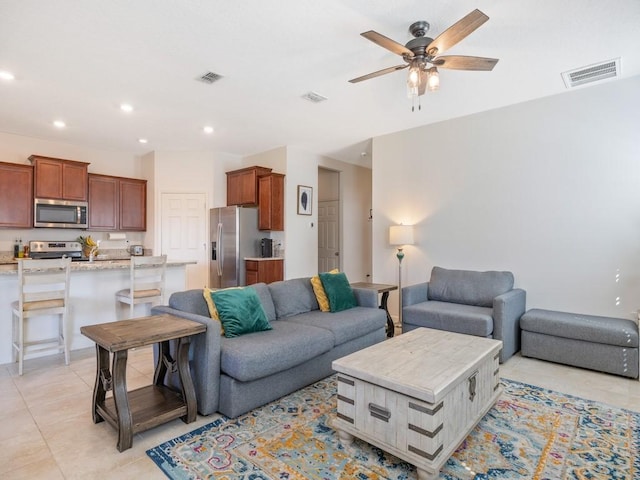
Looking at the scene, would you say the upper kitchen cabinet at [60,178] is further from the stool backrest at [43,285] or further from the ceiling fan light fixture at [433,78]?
the ceiling fan light fixture at [433,78]

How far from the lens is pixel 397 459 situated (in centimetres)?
195

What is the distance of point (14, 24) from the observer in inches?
102

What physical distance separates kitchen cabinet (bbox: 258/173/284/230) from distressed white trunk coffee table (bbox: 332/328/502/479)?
395cm

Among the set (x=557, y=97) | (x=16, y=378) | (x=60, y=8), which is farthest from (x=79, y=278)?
(x=557, y=97)

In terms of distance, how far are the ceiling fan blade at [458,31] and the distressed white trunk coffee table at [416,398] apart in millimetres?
2086

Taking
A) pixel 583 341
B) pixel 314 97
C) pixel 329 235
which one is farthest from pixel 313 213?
pixel 583 341

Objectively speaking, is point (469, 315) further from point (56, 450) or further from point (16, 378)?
point (16, 378)


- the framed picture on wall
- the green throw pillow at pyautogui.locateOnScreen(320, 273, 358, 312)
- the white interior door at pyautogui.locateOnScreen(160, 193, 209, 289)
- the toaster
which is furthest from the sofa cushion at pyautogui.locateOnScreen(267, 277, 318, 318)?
the toaster

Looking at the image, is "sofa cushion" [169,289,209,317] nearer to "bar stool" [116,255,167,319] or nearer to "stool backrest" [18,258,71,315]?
"bar stool" [116,255,167,319]

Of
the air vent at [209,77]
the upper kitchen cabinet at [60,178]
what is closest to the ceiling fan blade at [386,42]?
the air vent at [209,77]

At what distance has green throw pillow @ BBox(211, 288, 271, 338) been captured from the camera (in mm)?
2734

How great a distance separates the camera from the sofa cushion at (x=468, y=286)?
4027mm

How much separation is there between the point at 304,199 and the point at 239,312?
12.8ft

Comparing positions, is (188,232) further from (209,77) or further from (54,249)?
(209,77)
